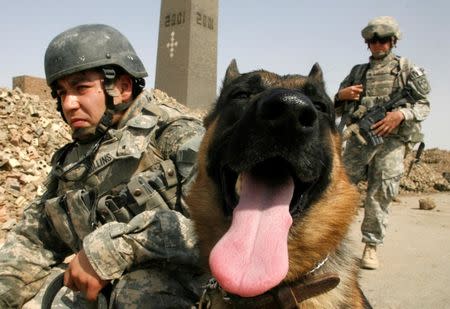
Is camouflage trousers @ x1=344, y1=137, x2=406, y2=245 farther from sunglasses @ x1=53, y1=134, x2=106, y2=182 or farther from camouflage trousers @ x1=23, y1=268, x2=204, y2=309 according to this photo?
sunglasses @ x1=53, y1=134, x2=106, y2=182

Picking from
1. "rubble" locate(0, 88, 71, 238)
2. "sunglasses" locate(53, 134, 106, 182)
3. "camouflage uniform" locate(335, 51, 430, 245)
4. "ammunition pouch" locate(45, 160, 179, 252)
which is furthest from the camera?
"rubble" locate(0, 88, 71, 238)

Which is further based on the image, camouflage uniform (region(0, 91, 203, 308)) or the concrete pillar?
the concrete pillar

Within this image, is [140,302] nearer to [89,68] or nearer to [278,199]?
[278,199]

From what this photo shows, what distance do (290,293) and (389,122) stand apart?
3666 millimetres

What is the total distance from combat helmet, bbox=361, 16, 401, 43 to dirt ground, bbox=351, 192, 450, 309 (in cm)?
217

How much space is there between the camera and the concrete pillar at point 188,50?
16250 millimetres

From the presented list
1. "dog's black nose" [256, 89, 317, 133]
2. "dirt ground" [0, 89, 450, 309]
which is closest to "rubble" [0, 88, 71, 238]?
"dirt ground" [0, 89, 450, 309]

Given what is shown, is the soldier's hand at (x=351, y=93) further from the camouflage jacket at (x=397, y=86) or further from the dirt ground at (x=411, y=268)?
the dirt ground at (x=411, y=268)

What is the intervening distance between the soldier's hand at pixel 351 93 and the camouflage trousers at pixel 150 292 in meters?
3.54

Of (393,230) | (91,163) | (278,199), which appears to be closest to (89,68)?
(91,163)

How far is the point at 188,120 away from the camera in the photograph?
9.74 ft

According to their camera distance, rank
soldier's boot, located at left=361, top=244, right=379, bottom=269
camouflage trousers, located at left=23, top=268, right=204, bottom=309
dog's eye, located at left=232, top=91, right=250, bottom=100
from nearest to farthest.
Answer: dog's eye, located at left=232, top=91, right=250, bottom=100 → camouflage trousers, located at left=23, top=268, right=204, bottom=309 → soldier's boot, located at left=361, top=244, right=379, bottom=269

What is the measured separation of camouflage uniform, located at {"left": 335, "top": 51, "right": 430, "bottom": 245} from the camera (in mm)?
5207

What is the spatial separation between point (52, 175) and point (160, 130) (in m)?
0.88
